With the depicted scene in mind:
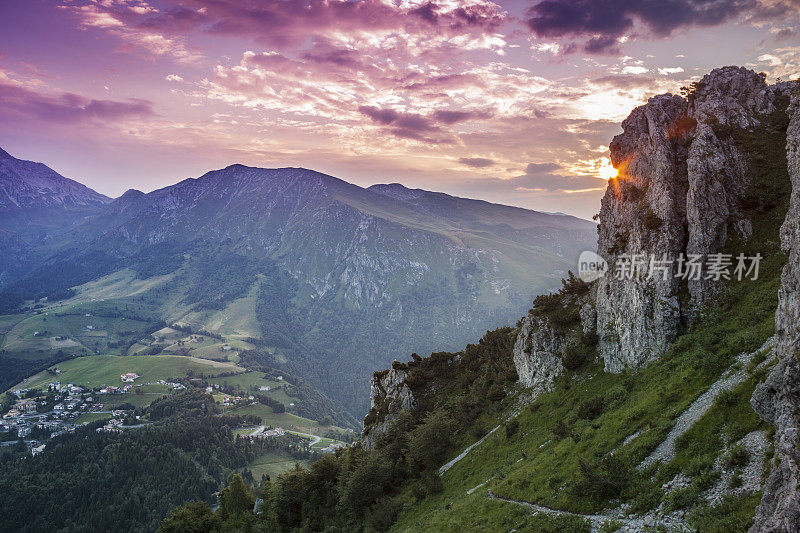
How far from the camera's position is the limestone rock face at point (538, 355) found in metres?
54.1

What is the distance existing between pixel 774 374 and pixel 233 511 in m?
92.9

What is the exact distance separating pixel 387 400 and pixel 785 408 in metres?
70.3

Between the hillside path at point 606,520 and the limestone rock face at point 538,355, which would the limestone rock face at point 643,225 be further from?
the hillside path at point 606,520

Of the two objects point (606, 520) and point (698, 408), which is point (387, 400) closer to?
point (606, 520)

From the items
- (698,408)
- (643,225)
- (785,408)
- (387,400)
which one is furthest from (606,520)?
(387,400)

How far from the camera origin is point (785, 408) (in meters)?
18.5

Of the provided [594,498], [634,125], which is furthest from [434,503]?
[634,125]

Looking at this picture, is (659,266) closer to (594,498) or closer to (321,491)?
(594,498)

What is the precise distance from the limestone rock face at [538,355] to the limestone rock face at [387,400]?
23230 millimetres

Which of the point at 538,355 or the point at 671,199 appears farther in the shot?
the point at 538,355

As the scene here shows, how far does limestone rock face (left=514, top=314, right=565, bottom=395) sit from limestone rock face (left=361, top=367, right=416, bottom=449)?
23.2 metres

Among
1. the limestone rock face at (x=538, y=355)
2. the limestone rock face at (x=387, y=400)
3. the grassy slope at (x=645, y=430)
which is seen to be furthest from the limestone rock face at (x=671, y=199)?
the limestone rock face at (x=387, y=400)

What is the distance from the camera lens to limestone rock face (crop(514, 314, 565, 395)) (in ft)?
178

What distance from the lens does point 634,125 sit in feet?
189
